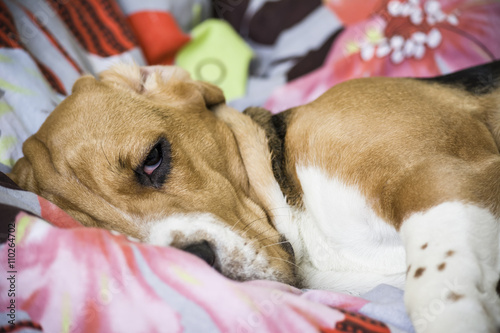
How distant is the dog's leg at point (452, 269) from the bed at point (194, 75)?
66mm

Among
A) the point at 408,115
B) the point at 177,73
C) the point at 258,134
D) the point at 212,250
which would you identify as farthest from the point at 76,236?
the point at 408,115

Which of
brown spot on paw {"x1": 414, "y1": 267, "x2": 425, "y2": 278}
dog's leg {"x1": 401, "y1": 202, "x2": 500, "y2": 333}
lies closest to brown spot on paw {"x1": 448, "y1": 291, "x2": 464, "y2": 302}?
dog's leg {"x1": 401, "y1": 202, "x2": 500, "y2": 333}

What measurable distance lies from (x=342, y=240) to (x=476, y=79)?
1.25m

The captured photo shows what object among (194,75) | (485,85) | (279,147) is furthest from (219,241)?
(194,75)

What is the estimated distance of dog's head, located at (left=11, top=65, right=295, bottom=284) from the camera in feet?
6.31

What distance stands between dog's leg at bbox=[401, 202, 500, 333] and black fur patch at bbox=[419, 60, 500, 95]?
0.99 meters

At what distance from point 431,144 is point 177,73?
4.93ft

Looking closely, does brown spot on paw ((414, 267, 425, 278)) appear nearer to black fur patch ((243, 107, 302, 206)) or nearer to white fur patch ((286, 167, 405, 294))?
white fur patch ((286, 167, 405, 294))

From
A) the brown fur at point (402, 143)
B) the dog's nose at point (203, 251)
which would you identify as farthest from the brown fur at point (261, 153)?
the dog's nose at point (203, 251)

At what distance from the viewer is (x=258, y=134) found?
7.94 feet

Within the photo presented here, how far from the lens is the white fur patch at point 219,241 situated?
184 cm

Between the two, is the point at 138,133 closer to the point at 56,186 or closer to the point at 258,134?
the point at 56,186

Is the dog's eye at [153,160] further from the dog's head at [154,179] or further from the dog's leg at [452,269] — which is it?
the dog's leg at [452,269]

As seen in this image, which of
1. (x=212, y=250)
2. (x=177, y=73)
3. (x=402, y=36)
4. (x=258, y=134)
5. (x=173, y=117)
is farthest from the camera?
(x=402, y=36)
